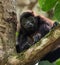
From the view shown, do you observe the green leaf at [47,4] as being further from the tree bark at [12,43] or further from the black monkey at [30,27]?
the black monkey at [30,27]

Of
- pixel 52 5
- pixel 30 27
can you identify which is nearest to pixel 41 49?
pixel 52 5

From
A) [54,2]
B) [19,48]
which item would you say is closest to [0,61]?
[54,2]

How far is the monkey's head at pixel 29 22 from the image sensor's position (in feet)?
14.1

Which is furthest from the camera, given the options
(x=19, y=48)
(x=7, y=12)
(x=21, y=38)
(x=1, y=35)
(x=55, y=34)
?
(x=21, y=38)

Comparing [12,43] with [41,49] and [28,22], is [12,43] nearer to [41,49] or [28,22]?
[41,49]

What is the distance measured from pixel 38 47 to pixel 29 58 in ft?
0.31

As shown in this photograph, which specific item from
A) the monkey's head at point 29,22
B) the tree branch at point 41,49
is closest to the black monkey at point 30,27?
the monkey's head at point 29,22

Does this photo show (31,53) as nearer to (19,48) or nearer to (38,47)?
(38,47)

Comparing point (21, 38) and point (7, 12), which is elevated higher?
point (21, 38)

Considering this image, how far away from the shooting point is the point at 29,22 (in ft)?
14.3

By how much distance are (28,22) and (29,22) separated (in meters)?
0.02

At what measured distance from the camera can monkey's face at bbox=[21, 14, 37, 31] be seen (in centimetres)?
430

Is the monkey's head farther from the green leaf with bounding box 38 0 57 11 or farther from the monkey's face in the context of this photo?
the green leaf with bounding box 38 0 57 11

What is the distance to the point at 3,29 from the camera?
1979 mm
